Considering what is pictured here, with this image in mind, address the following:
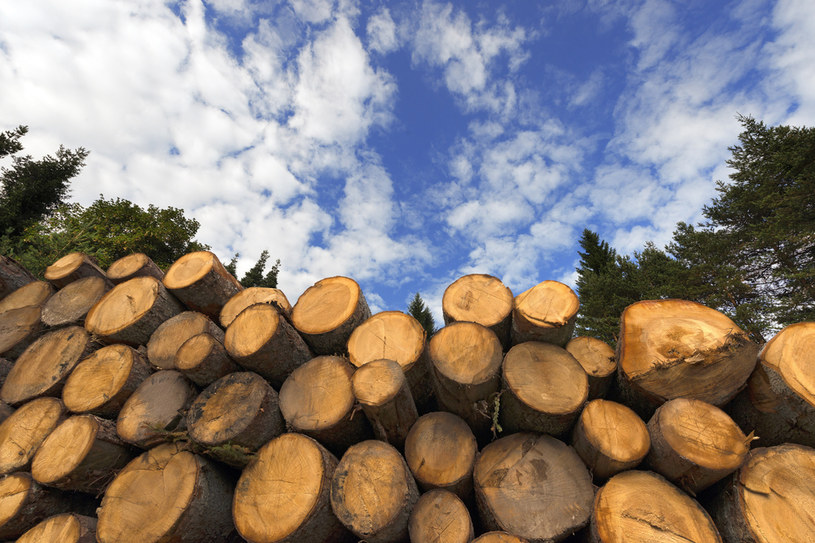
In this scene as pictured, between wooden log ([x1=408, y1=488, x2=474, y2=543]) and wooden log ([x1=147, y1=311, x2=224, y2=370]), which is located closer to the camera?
wooden log ([x1=408, y1=488, x2=474, y2=543])

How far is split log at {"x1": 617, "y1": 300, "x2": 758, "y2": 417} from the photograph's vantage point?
1925 millimetres

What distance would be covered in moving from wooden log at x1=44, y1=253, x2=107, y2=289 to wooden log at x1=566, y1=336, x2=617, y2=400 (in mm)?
4323

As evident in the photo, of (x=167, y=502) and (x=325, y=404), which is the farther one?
(x=325, y=404)

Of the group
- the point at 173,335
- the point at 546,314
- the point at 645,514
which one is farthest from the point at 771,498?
the point at 173,335

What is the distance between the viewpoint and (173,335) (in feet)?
9.15

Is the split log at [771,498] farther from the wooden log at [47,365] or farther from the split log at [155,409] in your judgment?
the wooden log at [47,365]

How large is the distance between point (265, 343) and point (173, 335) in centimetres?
99

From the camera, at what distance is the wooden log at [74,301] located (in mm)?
3230

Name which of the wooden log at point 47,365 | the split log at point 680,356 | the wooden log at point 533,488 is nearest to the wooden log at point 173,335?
the wooden log at point 47,365

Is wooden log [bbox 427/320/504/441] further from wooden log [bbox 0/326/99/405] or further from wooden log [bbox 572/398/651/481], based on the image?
wooden log [bbox 0/326/99/405]

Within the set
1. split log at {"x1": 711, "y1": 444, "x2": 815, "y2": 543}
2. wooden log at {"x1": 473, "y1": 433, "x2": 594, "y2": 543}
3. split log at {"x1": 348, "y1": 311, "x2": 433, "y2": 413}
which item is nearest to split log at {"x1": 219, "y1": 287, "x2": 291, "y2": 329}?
split log at {"x1": 348, "y1": 311, "x2": 433, "y2": 413}

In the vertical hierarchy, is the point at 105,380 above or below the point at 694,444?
above

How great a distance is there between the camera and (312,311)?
273 cm

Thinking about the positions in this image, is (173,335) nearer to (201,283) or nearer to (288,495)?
(201,283)
